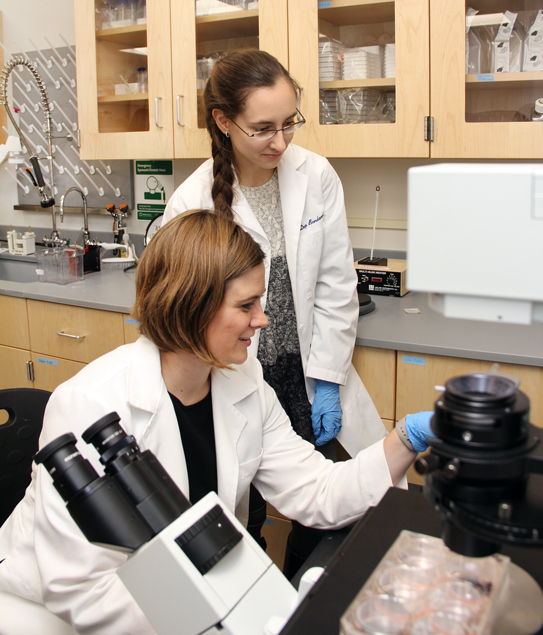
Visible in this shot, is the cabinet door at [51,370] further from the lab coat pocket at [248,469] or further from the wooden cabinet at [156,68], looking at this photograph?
the lab coat pocket at [248,469]

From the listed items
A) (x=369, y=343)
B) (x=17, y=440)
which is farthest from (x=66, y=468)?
(x=369, y=343)

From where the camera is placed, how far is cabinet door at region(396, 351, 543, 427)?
155cm

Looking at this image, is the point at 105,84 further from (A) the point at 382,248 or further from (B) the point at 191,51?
(A) the point at 382,248

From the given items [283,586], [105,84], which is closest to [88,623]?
[283,586]

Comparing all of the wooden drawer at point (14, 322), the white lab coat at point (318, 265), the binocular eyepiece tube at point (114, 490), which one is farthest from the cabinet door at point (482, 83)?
the wooden drawer at point (14, 322)

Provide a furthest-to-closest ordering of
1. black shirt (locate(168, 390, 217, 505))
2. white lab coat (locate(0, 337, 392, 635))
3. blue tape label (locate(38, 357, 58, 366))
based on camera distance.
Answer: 1. blue tape label (locate(38, 357, 58, 366))
2. black shirt (locate(168, 390, 217, 505))
3. white lab coat (locate(0, 337, 392, 635))

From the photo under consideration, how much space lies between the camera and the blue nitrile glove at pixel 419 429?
990 millimetres

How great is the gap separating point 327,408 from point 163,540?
44.2 inches

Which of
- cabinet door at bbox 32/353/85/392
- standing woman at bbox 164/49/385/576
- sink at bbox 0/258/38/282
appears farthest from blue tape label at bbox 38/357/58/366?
standing woman at bbox 164/49/385/576

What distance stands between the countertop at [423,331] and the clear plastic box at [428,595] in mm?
956

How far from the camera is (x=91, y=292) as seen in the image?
230cm

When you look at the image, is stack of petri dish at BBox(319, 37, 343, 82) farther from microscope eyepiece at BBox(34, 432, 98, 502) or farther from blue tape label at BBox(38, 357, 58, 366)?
microscope eyepiece at BBox(34, 432, 98, 502)

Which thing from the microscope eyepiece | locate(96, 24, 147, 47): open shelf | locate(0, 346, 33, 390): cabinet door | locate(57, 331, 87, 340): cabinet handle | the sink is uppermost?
locate(96, 24, 147, 47): open shelf

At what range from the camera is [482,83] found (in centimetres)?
186
